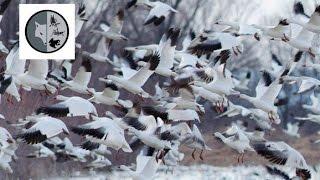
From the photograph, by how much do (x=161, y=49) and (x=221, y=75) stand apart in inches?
30.8

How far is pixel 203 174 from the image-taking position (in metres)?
16.5

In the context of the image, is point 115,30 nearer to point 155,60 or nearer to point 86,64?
point 86,64

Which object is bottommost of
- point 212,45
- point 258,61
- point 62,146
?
point 258,61

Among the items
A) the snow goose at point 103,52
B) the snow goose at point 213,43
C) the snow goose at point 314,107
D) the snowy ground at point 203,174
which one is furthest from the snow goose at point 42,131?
the snow goose at point 314,107

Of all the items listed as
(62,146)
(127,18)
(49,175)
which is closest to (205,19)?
(127,18)

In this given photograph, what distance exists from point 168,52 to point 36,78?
5.18 feet

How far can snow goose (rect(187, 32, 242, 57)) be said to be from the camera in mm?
10594

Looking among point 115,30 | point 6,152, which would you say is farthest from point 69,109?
point 115,30

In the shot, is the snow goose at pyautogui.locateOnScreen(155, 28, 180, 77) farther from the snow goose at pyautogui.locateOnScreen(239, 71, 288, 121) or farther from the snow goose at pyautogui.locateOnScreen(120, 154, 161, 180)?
the snow goose at pyautogui.locateOnScreen(120, 154, 161, 180)

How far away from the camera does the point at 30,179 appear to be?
13.8 meters

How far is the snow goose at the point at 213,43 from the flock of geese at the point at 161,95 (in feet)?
0.03

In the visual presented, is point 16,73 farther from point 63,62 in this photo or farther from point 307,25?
point 307,25

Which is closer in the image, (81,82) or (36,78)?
(36,78)

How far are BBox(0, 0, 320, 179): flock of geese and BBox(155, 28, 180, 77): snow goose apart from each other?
1cm
